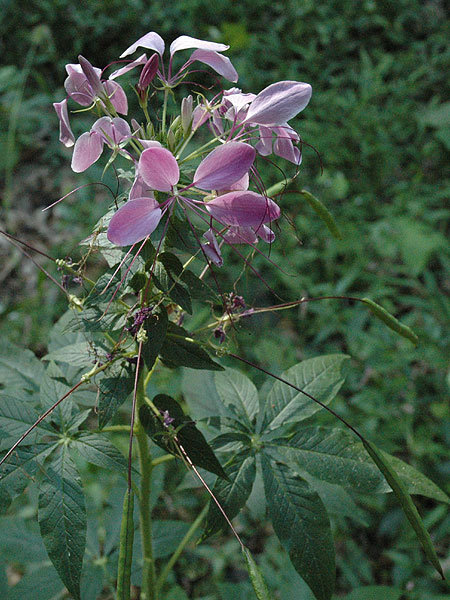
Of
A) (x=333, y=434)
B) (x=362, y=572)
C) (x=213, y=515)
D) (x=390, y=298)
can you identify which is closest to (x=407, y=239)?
(x=390, y=298)

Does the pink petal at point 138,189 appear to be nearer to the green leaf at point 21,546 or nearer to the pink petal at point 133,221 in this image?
the pink petal at point 133,221

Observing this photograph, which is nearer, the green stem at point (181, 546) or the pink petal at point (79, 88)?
the pink petal at point (79, 88)

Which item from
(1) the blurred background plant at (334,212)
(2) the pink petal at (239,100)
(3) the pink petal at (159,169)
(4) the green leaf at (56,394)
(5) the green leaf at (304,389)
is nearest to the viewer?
(3) the pink petal at (159,169)

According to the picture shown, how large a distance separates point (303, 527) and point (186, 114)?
23.7 inches

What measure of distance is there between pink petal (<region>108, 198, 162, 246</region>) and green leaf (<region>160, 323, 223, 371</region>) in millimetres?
183

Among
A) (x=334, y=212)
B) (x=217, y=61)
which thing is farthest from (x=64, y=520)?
(x=334, y=212)

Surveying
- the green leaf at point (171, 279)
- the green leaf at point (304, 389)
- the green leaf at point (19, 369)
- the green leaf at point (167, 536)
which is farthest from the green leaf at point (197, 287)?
the green leaf at point (167, 536)

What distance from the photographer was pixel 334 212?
275 centimetres

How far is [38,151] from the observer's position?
330cm

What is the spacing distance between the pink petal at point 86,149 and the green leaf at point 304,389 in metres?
0.50

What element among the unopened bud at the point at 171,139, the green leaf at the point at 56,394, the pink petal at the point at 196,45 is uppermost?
the pink petal at the point at 196,45

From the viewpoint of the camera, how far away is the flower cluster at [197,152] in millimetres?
686

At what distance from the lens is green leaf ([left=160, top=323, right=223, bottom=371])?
80 centimetres

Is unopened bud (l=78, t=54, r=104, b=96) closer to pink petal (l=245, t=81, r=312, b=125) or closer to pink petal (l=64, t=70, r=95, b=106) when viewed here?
pink petal (l=64, t=70, r=95, b=106)
